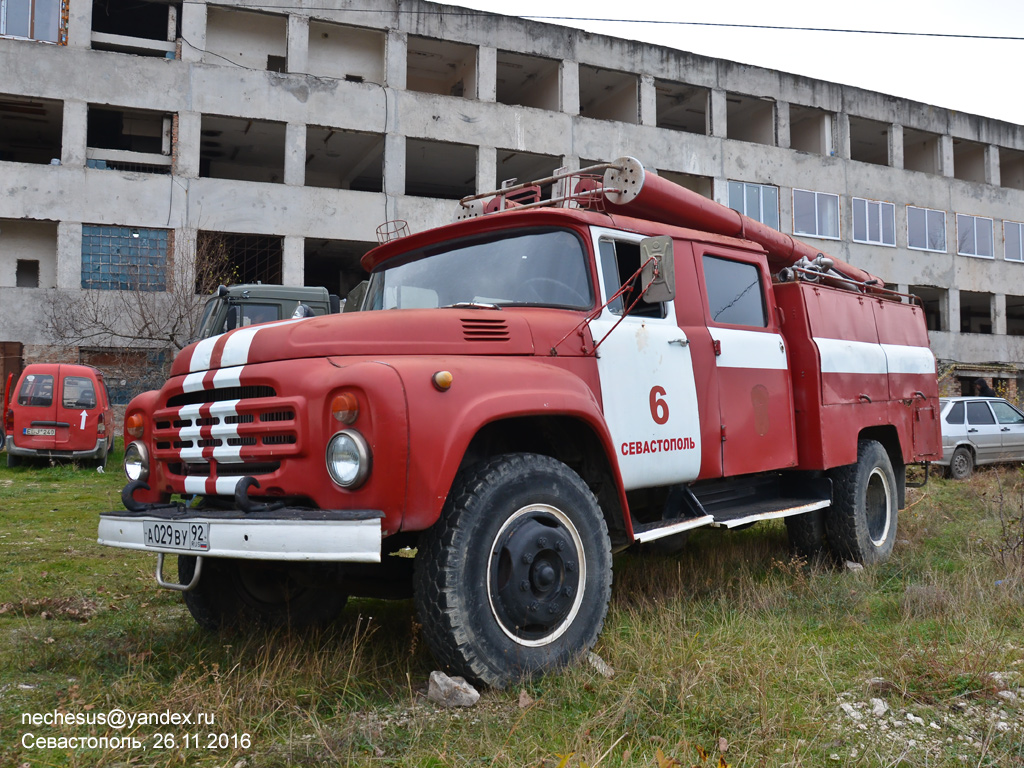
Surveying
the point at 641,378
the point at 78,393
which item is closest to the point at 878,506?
the point at 641,378

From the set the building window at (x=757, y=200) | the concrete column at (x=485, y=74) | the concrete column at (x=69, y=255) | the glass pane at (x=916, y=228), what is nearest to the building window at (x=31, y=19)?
the concrete column at (x=69, y=255)

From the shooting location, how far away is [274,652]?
435 cm

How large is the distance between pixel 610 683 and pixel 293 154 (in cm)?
2284

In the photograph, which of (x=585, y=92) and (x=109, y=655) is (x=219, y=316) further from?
(x=585, y=92)

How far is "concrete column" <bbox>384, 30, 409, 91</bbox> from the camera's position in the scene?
25.3 meters

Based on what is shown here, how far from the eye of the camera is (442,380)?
3717mm

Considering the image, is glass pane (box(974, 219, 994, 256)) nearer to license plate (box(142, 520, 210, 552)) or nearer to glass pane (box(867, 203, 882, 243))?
glass pane (box(867, 203, 882, 243))

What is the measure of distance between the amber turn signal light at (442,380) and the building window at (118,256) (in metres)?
20.6

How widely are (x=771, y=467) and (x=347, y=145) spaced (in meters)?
22.9

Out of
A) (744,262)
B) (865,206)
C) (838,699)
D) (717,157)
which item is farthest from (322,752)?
(865,206)

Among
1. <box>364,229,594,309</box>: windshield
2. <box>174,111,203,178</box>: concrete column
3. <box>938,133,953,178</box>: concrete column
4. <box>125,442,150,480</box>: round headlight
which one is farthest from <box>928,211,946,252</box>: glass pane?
<box>125,442,150,480</box>: round headlight

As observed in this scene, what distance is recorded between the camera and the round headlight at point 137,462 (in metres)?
4.65

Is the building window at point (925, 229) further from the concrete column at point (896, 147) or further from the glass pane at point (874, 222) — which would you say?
the concrete column at point (896, 147)

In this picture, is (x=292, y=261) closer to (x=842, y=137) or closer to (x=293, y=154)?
(x=293, y=154)
